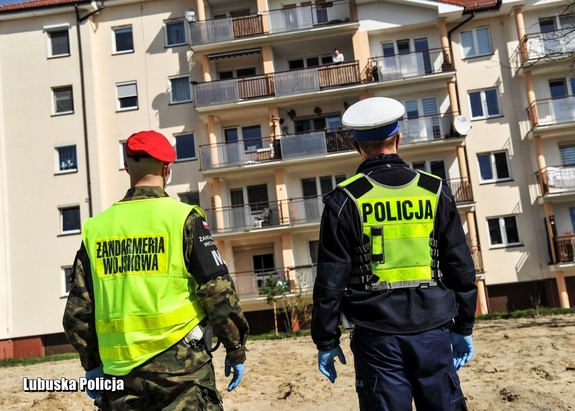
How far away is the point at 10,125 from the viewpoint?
2947 cm

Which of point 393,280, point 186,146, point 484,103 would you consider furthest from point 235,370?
point 484,103

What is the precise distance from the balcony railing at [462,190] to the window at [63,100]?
18.7 m

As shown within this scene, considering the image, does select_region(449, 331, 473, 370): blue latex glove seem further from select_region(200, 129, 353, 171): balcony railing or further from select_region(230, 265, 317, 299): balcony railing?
select_region(200, 129, 353, 171): balcony railing

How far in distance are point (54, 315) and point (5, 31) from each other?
1449 centimetres

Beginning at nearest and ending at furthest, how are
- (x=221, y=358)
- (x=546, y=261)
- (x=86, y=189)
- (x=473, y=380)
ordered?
(x=473, y=380) < (x=221, y=358) < (x=546, y=261) < (x=86, y=189)

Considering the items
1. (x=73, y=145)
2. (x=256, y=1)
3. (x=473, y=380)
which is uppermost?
(x=256, y=1)

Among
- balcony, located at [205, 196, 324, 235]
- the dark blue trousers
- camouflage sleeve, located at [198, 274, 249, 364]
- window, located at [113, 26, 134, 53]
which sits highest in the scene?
window, located at [113, 26, 134, 53]

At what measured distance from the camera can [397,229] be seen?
3615 millimetres

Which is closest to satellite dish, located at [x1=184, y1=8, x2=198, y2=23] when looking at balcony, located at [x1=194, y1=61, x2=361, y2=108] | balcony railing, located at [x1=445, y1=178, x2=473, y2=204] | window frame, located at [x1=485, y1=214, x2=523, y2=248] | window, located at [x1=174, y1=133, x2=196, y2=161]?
balcony, located at [x1=194, y1=61, x2=361, y2=108]

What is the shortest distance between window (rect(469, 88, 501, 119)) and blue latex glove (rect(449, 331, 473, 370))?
26016 millimetres

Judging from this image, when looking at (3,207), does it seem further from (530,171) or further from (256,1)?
(530,171)

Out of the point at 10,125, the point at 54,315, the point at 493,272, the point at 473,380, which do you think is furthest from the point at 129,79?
the point at 473,380

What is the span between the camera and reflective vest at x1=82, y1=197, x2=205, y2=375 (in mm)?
3260

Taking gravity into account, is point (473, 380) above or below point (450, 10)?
below
